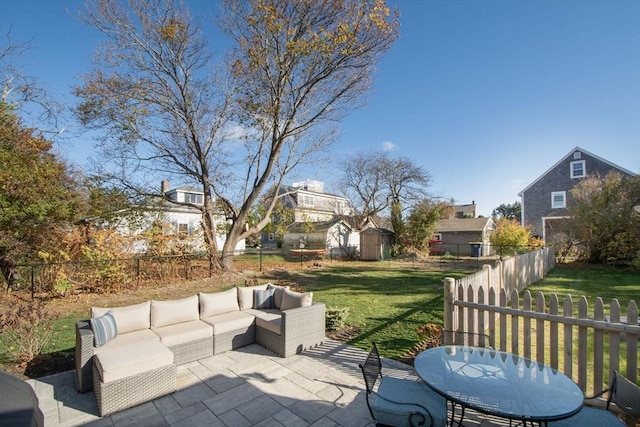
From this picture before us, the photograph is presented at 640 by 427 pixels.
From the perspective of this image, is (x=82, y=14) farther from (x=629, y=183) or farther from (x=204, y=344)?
(x=629, y=183)

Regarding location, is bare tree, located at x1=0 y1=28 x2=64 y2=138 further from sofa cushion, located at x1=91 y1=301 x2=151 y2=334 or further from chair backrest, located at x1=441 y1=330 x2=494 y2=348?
chair backrest, located at x1=441 y1=330 x2=494 y2=348

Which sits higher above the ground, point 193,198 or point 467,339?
point 193,198

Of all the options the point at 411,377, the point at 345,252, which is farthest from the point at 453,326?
the point at 345,252

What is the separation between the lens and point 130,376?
11.2 ft

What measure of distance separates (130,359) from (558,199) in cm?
2995

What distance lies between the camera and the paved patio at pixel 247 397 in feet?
10.4

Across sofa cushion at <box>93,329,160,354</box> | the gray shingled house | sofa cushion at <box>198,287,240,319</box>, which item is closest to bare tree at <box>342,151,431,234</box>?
the gray shingled house

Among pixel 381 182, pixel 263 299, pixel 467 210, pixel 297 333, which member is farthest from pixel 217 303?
pixel 467 210

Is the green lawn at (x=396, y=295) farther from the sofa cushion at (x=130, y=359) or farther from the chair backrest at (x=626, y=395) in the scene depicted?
the chair backrest at (x=626, y=395)

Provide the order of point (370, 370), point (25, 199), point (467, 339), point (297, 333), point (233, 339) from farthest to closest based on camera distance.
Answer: point (25, 199) < point (233, 339) < point (297, 333) < point (467, 339) < point (370, 370)

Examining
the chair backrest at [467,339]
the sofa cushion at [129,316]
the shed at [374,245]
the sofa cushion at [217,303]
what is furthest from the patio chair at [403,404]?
the shed at [374,245]

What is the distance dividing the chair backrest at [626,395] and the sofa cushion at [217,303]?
5.15 metres

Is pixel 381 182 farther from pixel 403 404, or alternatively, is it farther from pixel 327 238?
pixel 403 404

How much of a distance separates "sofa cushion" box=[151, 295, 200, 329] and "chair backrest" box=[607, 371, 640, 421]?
17.4ft
